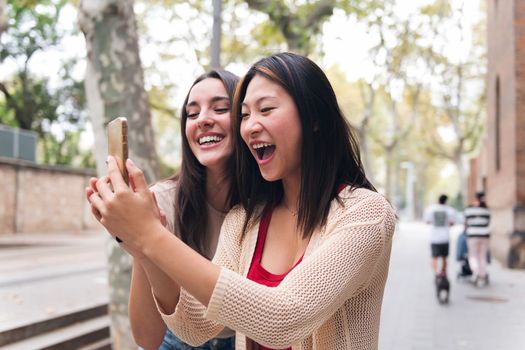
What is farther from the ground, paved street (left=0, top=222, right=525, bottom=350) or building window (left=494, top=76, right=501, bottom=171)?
building window (left=494, top=76, right=501, bottom=171)

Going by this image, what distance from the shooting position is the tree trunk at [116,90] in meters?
5.07

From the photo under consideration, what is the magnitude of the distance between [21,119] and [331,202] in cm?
2849

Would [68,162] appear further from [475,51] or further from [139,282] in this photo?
[139,282]

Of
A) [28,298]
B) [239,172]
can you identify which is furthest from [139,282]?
[28,298]

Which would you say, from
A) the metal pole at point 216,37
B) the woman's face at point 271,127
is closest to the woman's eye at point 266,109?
the woman's face at point 271,127

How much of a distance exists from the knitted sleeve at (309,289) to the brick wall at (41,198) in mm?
22759

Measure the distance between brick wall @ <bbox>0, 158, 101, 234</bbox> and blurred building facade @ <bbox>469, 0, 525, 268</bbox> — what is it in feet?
53.1

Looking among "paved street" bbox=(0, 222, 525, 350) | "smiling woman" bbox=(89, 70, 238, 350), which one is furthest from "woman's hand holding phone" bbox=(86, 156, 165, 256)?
"paved street" bbox=(0, 222, 525, 350)

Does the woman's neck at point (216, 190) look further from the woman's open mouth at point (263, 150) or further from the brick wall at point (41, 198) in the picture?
the brick wall at point (41, 198)

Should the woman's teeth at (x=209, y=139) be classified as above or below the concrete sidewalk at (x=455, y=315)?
above

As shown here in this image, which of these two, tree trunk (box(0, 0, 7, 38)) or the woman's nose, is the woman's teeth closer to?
the woman's nose

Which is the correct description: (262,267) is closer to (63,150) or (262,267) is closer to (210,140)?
(210,140)

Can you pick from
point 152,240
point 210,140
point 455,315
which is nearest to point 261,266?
point 152,240

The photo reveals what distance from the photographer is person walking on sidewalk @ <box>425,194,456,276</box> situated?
11.1m
